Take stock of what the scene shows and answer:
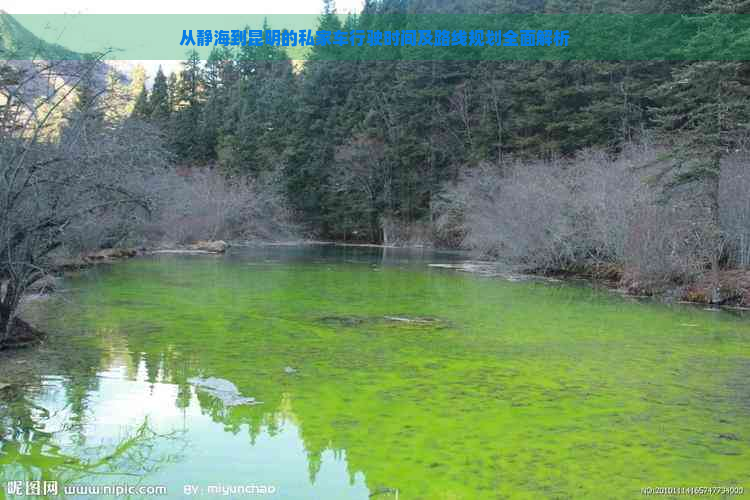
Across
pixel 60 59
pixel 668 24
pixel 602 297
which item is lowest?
pixel 602 297

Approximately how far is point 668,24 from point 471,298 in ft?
74.2

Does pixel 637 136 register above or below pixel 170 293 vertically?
above

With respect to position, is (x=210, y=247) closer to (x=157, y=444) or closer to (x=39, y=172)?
(x=39, y=172)

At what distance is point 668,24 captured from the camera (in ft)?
112

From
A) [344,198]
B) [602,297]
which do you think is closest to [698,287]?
[602,297]

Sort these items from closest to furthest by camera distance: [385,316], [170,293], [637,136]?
[385,316] < [170,293] < [637,136]

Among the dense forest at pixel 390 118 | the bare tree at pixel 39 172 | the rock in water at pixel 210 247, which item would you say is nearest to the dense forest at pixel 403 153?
the bare tree at pixel 39 172

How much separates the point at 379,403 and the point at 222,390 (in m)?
1.82

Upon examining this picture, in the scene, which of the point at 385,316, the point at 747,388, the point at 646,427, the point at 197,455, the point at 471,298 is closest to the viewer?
the point at 197,455

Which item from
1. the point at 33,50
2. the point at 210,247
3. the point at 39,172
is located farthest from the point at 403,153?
the point at 33,50

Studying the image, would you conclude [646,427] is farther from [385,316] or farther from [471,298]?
[471,298]

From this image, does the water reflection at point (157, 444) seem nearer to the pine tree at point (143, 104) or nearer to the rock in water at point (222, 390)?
the rock in water at point (222, 390)

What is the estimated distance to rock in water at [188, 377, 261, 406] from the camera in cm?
776

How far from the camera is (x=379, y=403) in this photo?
7.77 m
